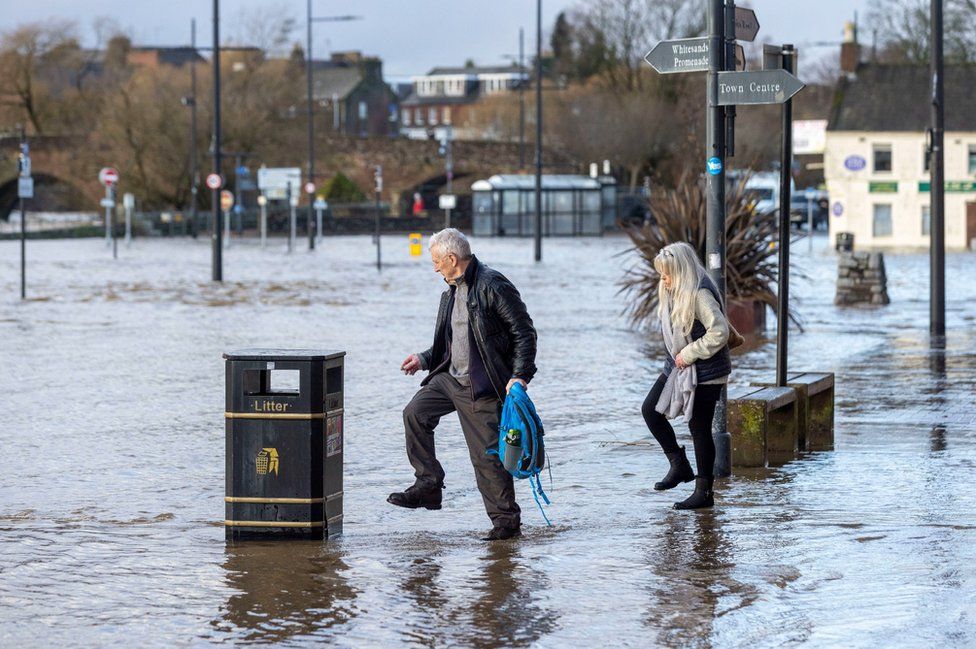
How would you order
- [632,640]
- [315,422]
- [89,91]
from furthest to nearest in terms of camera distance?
1. [89,91]
2. [315,422]
3. [632,640]

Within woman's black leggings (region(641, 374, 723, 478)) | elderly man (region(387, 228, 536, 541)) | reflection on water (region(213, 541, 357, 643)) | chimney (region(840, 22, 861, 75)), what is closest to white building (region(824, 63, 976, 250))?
chimney (region(840, 22, 861, 75))

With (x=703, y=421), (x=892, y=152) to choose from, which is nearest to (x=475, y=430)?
(x=703, y=421)

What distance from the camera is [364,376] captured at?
17.1m

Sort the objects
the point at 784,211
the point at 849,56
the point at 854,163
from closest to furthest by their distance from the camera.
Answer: the point at 784,211 → the point at 854,163 → the point at 849,56

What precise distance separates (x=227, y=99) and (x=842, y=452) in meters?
70.2

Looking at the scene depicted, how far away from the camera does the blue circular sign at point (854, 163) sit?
66.7m

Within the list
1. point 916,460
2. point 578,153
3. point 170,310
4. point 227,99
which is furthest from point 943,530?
point 578,153

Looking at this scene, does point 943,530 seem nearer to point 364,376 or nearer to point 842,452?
point 842,452

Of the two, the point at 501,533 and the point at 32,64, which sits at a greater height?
the point at 32,64

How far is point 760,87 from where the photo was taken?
33.6 ft

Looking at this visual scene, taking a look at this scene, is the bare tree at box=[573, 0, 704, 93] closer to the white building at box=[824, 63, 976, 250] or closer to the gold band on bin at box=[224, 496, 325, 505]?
the white building at box=[824, 63, 976, 250]

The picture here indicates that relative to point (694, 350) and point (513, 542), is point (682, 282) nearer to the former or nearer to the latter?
point (694, 350)

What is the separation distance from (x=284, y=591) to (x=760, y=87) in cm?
451

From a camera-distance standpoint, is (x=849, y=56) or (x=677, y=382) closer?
(x=677, y=382)
